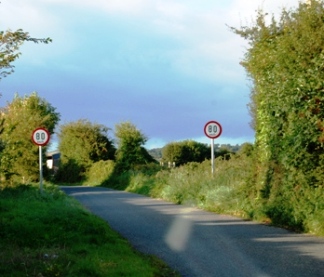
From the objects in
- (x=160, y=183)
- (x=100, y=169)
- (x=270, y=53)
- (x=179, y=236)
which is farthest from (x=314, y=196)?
(x=100, y=169)

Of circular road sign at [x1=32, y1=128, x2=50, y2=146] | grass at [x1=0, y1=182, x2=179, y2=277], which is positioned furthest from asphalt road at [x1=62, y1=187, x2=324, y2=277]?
circular road sign at [x1=32, y1=128, x2=50, y2=146]

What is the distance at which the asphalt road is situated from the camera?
36.0ft

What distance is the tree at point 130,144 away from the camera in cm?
6206

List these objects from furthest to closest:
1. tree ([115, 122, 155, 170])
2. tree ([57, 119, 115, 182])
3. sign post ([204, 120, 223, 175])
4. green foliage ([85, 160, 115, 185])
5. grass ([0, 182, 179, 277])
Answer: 1. tree ([57, 119, 115, 182])
2. tree ([115, 122, 155, 170])
3. green foliage ([85, 160, 115, 185])
4. sign post ([204, 120, 223, 175])
5. grass ([0, 182, 179, 277])

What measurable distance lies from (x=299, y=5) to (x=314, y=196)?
5331 mm

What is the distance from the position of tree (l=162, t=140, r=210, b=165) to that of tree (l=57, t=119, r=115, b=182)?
5938 mm

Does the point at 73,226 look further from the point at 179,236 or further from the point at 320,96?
the point at 320,96

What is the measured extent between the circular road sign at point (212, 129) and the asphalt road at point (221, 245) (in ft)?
26.8

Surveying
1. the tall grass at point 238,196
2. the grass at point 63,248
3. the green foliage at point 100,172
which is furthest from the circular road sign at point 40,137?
the green foliage at point 100,172

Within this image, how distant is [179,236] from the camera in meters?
15.2

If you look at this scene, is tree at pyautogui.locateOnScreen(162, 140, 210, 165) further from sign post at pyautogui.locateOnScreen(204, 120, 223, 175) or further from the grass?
the grass

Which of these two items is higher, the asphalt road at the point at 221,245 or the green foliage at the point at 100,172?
the green foliage at the point at 100,172

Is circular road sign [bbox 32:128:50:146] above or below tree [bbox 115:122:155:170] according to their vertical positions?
below

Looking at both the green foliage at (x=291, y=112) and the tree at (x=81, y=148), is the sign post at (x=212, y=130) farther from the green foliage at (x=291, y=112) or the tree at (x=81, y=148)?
the tree at (x=81, y=148)
